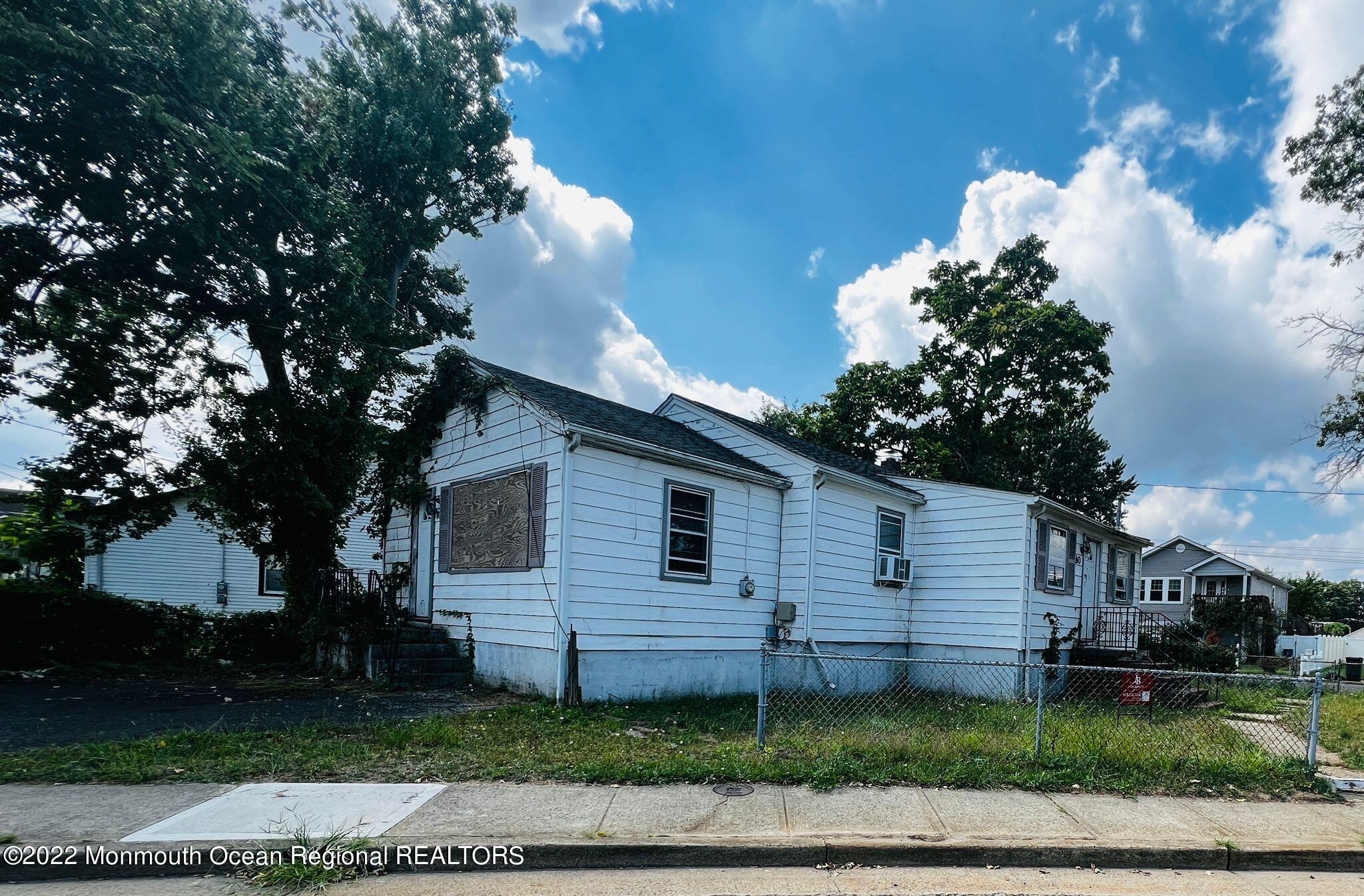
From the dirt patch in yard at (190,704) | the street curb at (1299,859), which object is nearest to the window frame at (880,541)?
the dirt patch in yard at (190,704)

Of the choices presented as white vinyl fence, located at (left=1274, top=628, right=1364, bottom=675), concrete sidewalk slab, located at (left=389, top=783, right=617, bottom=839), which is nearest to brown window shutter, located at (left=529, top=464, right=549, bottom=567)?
concrete sidewalk slab, located at (left=389, top=783, right=617, bottom=839)

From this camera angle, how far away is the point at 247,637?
16094 mm

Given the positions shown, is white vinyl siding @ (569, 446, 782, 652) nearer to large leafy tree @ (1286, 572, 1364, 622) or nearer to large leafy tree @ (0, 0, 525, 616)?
large leafy tree @ (0, 0, 525, 616)

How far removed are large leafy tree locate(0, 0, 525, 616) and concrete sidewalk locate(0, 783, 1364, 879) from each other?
915 cm

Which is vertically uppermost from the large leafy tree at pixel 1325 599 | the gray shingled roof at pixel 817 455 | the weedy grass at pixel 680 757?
the gray shingled roof at pixel 817 455

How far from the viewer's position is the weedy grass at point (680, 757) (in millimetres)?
6207

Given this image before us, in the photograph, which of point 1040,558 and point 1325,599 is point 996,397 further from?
point 1325,599

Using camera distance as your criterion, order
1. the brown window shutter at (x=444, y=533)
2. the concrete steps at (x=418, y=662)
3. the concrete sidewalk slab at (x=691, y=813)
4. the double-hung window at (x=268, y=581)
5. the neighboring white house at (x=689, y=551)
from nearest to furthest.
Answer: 1. the concrete sidewalk slab at (x=691, y=813)
2. the neighboring white house at (x=689, y=551)
3. the concrete steps at (x=418, y=662)
4. the brown window shutter at (x=444, y=533)
5. the double-hung window at (x=268, y=581)

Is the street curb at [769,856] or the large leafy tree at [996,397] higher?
the large leafy tree at [996,397]

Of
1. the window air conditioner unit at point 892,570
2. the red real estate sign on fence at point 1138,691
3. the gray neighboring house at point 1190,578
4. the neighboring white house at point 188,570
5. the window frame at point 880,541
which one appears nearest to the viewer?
the red real estate sign on fence at point 1138,691

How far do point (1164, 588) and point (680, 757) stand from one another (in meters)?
41.8

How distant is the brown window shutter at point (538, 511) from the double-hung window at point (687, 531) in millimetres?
1943

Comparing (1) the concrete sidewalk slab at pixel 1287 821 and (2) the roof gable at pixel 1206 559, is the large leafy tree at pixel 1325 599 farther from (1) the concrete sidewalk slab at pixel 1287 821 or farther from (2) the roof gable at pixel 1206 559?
(1) the concrete sidewalk slab at pixel 1287 821

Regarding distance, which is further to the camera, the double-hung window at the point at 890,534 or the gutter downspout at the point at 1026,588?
the double-hung window at the point at 890,534
